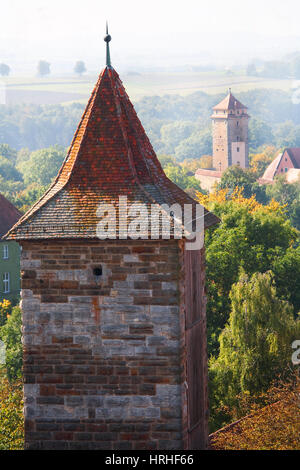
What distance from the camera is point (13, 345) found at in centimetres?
4731

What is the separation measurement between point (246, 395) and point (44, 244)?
1927 cm

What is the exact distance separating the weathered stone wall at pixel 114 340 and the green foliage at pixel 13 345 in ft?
97.4

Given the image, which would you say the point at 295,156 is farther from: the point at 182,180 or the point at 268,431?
the point at 268,431

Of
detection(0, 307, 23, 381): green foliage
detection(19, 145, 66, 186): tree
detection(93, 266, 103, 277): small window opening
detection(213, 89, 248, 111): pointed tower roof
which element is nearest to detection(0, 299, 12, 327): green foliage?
detection(0, 307, 23, 381): green foliage

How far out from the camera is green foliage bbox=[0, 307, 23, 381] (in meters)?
46.0

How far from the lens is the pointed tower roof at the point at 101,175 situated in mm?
16203

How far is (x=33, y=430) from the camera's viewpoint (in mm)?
16203

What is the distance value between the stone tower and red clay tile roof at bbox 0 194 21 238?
184ft

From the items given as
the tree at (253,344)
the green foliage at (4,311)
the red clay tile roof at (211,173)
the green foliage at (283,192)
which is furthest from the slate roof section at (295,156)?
the tree at (253,344)

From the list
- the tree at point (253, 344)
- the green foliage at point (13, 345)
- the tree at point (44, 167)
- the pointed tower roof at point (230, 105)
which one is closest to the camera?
the tree at point (253, 344)

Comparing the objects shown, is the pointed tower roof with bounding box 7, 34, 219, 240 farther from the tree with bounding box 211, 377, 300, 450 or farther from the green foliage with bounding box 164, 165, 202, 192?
the green foliage with bounding box 164, 165, 202, 192

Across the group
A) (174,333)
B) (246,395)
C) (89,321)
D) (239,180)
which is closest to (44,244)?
(89,321)

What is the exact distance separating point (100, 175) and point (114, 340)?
281 centimetres

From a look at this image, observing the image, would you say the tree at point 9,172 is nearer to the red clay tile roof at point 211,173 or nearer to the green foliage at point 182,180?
the red clay tile roof at point 211,173
